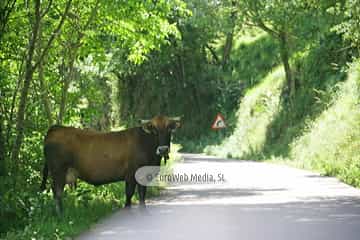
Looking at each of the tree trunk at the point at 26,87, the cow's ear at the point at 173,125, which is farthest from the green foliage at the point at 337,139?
the tree trunk at the point at 26,87

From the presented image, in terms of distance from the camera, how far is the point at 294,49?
41812 mm

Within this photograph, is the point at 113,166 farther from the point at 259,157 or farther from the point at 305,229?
the point at 259,157

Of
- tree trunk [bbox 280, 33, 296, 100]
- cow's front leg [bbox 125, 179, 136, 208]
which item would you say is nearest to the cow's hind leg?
cow's front leg [bbox 125, 179, 136, 208]

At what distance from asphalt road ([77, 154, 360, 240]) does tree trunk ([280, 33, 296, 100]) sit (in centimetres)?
2042

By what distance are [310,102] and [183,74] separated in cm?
1840

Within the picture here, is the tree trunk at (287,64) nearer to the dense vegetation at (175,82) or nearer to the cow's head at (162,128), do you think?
the dense vegetation at (175,82)

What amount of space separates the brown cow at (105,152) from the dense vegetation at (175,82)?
0.57 meters

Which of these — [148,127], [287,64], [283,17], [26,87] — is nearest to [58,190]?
[26,87]

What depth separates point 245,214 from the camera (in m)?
14.8

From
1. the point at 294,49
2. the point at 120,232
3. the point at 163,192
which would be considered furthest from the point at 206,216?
the point at 294,49

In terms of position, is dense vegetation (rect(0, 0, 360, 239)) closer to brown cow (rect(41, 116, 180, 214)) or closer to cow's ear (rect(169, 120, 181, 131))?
brown cow (rect(41, 116, 180, 214))

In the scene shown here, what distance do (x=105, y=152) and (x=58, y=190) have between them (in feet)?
4.86

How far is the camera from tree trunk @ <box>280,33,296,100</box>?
42469 mm

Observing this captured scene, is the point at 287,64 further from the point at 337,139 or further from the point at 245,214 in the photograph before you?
the point at 245,214
